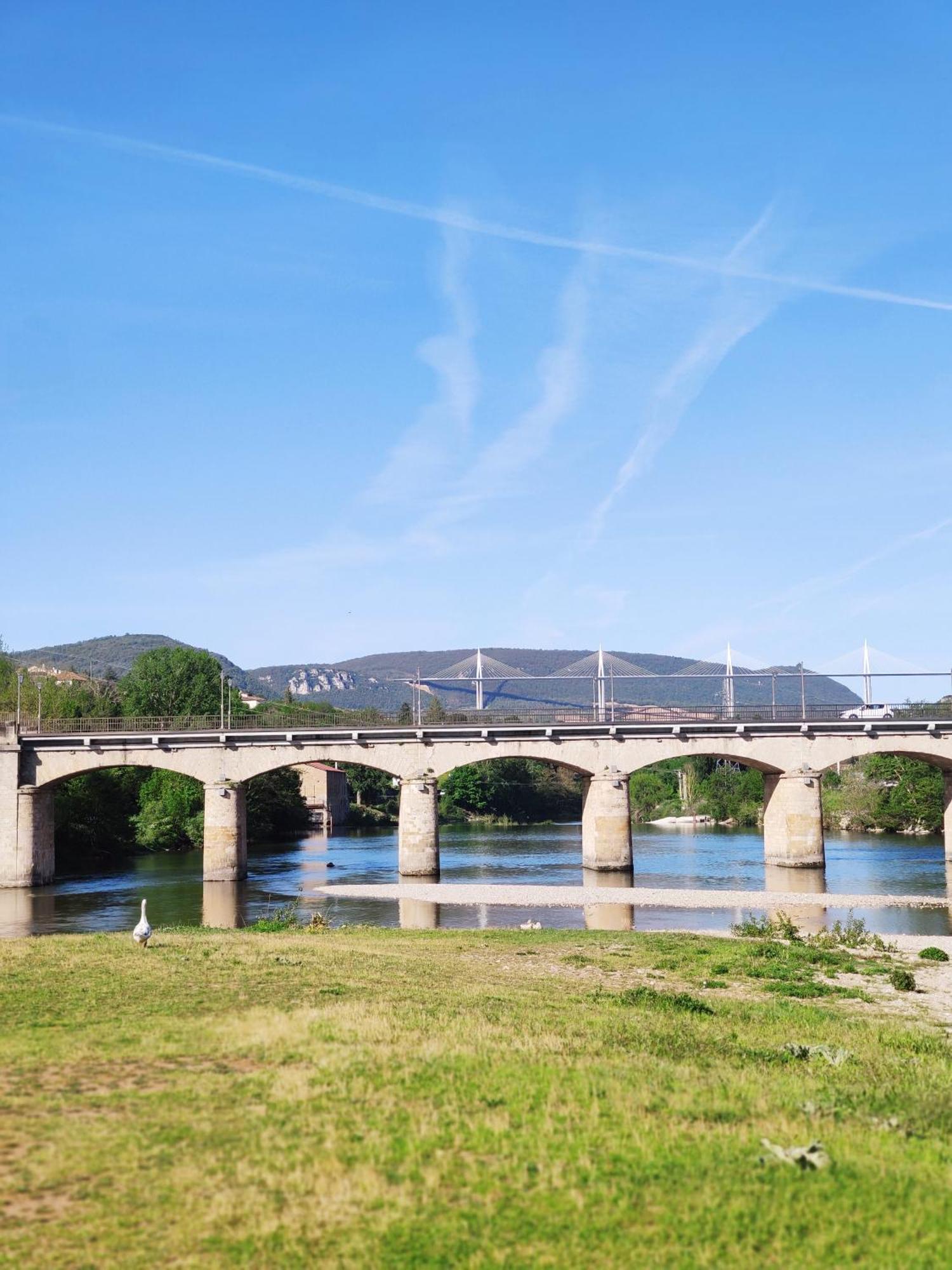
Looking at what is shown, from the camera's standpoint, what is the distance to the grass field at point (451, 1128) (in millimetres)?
8578

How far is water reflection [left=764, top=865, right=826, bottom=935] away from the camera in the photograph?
128 feet

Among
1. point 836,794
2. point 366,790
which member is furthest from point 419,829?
point 366,790

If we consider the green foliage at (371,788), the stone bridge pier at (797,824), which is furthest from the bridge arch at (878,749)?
the green foliage at (371,788)

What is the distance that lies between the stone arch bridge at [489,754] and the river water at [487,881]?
229 cm

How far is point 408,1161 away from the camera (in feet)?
32.9

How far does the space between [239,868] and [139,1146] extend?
4843 centimetres

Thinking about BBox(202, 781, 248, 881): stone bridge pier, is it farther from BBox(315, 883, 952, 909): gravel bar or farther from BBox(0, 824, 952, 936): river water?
BBox(315, 883, 952, 909): gravel bar

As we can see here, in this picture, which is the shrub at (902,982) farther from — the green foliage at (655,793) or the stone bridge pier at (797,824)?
the green foliage at (655,793)

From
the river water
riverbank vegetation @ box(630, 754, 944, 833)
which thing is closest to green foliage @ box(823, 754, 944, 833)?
riverbank vegetation @ box(630, 754, 944, 833)

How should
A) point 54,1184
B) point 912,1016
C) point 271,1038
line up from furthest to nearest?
1. point 912,1016
2. point 271,1038
3. point 54,1184

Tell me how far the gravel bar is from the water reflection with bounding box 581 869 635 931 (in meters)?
1.06

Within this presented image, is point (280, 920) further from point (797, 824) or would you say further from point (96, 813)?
point (96, 813)

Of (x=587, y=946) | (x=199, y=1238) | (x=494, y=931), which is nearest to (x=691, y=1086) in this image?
(x=199, y=1238)

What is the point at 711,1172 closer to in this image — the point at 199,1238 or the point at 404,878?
the point at 199,1238
